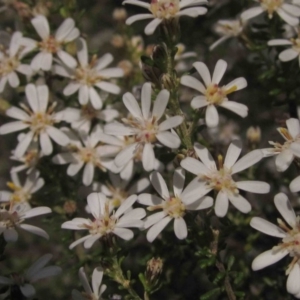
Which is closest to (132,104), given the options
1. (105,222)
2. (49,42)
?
(105,222)

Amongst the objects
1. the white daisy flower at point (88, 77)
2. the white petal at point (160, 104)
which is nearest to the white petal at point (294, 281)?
the white petal at point (160, 104)

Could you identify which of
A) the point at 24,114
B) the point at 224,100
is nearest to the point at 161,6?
the point at 224,100

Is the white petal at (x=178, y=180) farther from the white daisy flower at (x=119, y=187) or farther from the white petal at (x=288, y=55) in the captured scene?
the white petal at (x=288, y=55)

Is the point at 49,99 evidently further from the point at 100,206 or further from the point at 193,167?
the point at 193,167

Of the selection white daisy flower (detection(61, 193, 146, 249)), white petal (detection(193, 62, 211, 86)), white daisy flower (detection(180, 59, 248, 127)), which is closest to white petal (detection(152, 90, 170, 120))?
A: white daisy flower (detection(180, 59, 248, 127))

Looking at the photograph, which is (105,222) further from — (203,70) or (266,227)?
(203,70)

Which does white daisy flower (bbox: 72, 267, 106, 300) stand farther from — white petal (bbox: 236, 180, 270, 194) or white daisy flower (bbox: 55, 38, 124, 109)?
white daisy flower (bbox: 55, 38, 124, 109)
